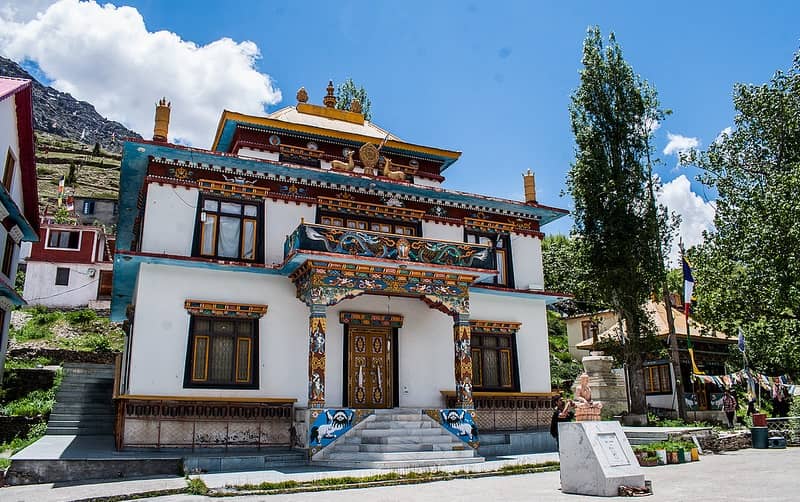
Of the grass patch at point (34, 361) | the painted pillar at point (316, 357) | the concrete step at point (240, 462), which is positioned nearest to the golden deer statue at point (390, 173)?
the painted pillar at point (316, 357)

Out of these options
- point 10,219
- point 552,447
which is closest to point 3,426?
point 10,219

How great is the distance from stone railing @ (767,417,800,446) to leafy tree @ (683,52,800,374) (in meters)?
2.39

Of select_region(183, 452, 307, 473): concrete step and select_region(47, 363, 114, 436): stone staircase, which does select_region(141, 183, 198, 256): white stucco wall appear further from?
select_region(47, 363, 114, 436): stone staircase

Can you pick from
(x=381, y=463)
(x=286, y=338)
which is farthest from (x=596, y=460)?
(x=286, y=338)

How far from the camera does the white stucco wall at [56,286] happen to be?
34812mm

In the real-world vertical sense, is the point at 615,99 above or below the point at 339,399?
above

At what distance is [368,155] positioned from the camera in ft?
61.1

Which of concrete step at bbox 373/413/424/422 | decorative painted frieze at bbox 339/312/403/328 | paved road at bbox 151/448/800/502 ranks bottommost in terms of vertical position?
paved road at bbox 151/448/800/502

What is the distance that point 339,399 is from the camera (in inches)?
623

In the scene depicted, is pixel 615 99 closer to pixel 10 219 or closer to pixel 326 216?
pixel 326 216

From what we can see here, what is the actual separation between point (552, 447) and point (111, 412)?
13.0 metres

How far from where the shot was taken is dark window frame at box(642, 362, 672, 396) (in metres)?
27.7

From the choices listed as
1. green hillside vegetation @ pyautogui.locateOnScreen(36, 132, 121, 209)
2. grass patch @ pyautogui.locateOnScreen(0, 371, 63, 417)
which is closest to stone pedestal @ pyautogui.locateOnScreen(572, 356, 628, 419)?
grass patch @ pyautogui.locateOnScreen(0, 371, 63, 417)

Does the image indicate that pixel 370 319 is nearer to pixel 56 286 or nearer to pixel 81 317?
pixel 81 317
